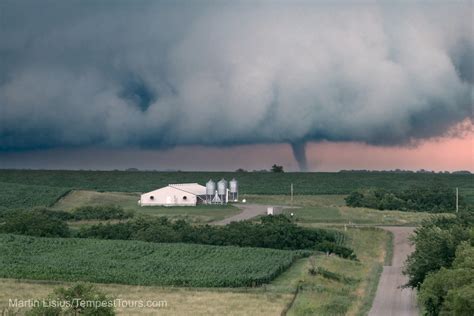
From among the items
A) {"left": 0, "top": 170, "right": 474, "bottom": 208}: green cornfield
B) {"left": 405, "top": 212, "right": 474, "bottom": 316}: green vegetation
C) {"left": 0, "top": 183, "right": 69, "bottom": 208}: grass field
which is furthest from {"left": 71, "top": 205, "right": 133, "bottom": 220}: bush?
{"left": 405, "top": 212, "right": 474, "bottom": 316}: green vegetation

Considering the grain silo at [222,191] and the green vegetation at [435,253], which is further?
the grain silo at [222,191]

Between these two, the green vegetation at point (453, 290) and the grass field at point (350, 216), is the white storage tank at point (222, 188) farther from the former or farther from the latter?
the green vegetation at point (453, 290)

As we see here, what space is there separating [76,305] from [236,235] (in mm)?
34734

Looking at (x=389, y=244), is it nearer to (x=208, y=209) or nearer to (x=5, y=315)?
(x=208, y=209)

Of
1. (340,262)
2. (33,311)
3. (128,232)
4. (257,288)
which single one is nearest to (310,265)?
(340,262)

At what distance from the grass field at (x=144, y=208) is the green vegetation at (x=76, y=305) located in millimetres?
50751

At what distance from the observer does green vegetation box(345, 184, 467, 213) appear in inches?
3836

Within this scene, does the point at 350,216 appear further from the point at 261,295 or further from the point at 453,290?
the point at 453,290

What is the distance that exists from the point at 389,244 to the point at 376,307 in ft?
90.2

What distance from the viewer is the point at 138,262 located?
169 ft

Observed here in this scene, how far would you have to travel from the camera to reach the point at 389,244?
67.2 metres

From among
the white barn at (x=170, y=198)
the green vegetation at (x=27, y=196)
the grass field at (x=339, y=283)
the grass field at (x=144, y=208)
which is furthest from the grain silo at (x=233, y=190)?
the grass field at (x=339, y=283)

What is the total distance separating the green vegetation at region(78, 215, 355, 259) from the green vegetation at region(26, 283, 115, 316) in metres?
33.1

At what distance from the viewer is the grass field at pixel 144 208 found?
83062mm
